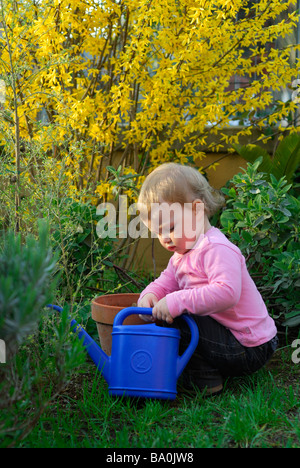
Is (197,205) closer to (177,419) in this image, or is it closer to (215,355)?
(215,355)

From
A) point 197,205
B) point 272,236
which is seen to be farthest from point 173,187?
point 272,236

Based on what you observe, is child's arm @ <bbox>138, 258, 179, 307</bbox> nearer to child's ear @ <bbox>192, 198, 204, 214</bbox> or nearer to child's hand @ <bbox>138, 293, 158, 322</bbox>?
child's hand @ <bbox>138, 293, 158, 322</bbox>

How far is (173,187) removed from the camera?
2.17m

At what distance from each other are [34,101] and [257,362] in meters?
2.17

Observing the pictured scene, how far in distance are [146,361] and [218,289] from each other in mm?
375

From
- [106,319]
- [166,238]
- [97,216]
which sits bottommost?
[106,319]

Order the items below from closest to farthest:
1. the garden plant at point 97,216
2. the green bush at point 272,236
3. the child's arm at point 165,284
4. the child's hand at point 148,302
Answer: the garden plant at point 97,216 → the child's hand at point 148,302 → the child's arm at point 165,284 → the green bush at point 272,236

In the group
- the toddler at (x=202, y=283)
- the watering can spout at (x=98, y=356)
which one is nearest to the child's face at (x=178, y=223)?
the toddler at (x=202, y=283)

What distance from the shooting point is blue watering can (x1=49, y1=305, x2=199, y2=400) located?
6.40 feet

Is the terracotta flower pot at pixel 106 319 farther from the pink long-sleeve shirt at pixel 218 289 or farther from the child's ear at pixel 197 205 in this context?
the child's ear at pixel 197 205

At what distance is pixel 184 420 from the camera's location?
187 centimetres

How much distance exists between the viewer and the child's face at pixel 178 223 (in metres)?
2.12

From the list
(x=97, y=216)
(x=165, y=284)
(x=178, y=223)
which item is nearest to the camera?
(x=178, y=223)

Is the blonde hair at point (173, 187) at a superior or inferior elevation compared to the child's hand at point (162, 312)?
superior
